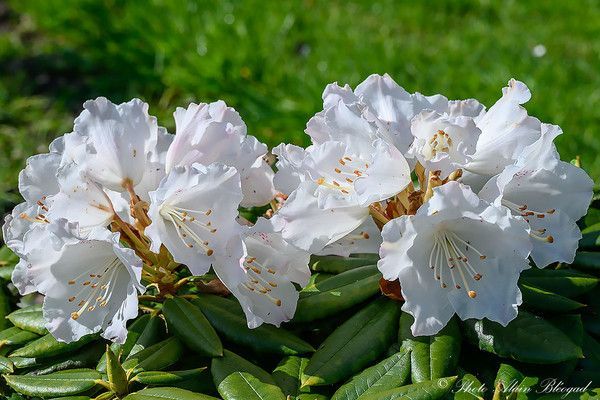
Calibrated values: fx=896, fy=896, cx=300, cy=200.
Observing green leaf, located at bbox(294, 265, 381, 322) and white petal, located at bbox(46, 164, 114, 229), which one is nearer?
white petal, located at bbox(46, 164, 114, 229)

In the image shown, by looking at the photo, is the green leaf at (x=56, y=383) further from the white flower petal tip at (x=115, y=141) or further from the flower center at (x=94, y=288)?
the white flower petal tip at (x=115, y=141)

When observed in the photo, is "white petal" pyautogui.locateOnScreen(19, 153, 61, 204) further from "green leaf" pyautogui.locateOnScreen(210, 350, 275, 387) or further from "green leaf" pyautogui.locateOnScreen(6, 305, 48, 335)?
"green leaf" pyautogui.locateOnScreen(210, 350, 275, 387)

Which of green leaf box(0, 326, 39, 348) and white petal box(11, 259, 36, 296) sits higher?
white petal box(11, 259, 36, 296)

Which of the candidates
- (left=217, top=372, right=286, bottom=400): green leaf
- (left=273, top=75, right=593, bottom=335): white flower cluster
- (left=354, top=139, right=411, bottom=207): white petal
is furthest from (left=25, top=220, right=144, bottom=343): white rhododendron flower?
(left=354, top=139, right=411, bottom=207): white petal

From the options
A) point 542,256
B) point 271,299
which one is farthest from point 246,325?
point 542,256

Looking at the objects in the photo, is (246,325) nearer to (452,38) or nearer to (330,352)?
(330,352)

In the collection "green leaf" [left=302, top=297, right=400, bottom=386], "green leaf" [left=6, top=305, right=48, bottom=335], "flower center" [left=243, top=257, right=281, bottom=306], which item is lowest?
"green leaf" [left=6, top=305, right=48, bottom=335]

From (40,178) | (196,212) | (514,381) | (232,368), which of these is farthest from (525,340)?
(40,178)

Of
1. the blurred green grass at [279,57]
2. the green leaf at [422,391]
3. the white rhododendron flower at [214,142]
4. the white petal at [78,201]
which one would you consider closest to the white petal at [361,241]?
the white rhododendron flower at [214,142]
